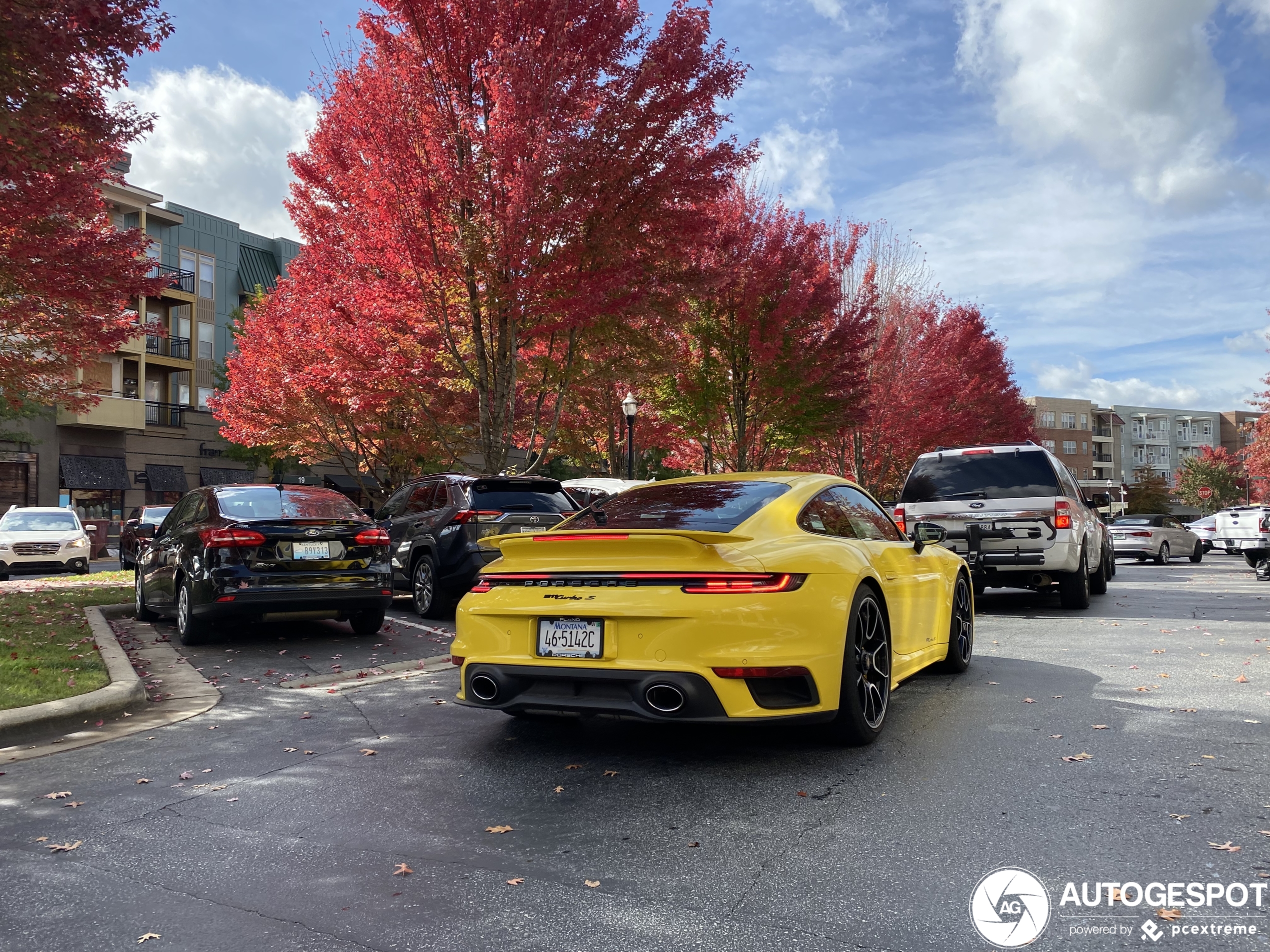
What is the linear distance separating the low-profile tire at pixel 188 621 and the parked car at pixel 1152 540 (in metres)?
24.7

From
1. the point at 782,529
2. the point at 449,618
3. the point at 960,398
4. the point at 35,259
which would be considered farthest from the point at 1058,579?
the point at 960,398

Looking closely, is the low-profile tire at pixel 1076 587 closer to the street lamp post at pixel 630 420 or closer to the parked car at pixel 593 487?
the parked car at pixel 593 487

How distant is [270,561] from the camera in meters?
8.95

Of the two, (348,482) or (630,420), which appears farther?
(348,482)

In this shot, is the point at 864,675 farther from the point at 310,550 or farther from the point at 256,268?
the point at 256,268

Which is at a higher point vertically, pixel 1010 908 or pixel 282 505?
pixel 282 505

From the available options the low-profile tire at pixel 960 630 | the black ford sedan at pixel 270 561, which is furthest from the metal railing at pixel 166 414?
the low-profile tire at pixel 960 630

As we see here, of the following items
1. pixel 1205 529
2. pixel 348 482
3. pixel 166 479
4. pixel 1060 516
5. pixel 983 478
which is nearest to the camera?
pixel 1060 516

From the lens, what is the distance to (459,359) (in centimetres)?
1462

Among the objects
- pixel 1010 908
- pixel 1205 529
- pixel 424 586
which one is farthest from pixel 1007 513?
pixel 1205 529

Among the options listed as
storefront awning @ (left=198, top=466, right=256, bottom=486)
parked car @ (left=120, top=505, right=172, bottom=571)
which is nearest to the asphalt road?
parked car @ (left=120, top=505, right=172, bottom=571)

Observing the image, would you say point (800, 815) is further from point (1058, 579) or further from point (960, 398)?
point (960, 398)

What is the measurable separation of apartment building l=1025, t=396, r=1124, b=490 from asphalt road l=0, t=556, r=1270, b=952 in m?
101

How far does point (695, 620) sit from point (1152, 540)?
28.1m
